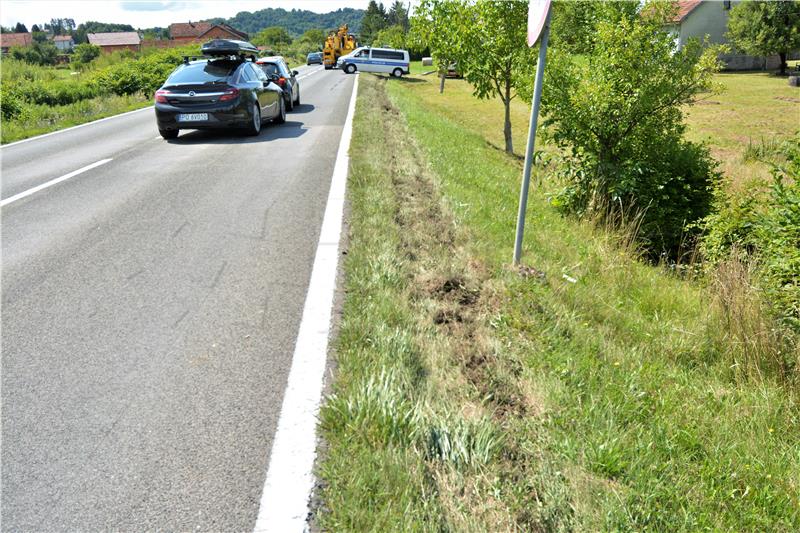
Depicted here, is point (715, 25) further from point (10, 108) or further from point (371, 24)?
point (371, 24)

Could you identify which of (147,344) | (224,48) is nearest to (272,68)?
(224,48)

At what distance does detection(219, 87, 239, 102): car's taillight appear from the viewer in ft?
39.7

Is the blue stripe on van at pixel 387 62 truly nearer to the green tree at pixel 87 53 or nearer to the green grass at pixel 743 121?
the green grass at pixel 743 121

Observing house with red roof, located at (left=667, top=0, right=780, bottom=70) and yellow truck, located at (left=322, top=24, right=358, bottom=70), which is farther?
yellow truck, located at (left=322, top=24, right=358, bottom=70)

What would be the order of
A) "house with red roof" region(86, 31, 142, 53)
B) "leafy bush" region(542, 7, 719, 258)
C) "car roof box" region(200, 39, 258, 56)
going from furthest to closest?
"house with red roof" region(86, 31, 142, 53)
"car roof box" region(200, 39, 258, 56)
"leafy bush" region(542, 7, 719, 258)

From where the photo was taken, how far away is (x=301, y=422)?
2.98 metres

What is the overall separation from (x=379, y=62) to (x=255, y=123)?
40.2 metres

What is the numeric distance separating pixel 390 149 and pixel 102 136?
Answer: 7.69 meters

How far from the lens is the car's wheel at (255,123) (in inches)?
503

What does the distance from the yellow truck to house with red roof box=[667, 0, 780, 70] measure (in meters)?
31.1

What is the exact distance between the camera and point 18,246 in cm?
583

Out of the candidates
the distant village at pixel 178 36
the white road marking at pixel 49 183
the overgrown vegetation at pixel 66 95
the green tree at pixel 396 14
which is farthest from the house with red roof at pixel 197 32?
the white road marking at pixel 49 183

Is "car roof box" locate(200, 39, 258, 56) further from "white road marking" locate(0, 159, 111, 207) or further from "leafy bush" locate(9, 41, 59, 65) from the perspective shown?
"leafy bush" locate(9, 41, 59, 65)

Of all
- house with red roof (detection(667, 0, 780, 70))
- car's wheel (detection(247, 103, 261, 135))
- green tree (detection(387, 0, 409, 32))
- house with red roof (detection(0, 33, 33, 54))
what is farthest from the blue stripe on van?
house with red roof (detection(0, 33, 33, 54))
